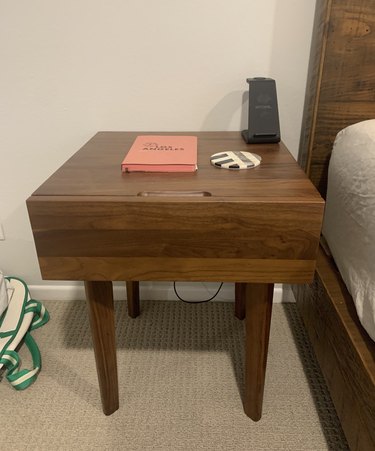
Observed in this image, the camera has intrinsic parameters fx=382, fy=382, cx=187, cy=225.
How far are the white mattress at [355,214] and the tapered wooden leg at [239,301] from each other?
326 mm

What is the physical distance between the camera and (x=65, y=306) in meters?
1.28

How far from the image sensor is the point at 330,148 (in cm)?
101

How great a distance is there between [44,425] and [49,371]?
0.17 m

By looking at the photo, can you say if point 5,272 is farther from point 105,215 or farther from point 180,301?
point 105,215

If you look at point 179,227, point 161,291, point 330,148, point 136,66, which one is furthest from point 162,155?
point 161,291

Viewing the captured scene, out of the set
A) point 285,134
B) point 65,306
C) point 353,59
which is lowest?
point 65,306

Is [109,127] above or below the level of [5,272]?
above

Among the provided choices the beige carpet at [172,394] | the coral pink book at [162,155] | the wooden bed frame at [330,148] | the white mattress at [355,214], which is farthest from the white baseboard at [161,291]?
the coral pink book at [162,155]

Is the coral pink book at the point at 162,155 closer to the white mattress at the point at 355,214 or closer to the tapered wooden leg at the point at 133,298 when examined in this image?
the white mattress at the point at 355,214

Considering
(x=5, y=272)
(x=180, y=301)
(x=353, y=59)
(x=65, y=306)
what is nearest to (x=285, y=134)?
(x=353, y=59)

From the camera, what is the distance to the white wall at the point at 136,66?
0.94 metres

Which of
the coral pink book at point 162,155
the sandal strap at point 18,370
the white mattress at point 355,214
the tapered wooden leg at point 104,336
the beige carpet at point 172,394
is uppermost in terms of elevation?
the coral pink book at point 162,155

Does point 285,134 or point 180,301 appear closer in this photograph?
point 285,134

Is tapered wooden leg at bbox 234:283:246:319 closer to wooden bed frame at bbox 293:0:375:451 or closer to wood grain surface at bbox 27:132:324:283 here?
wooden bed frame at bbox 293:0:375:451
